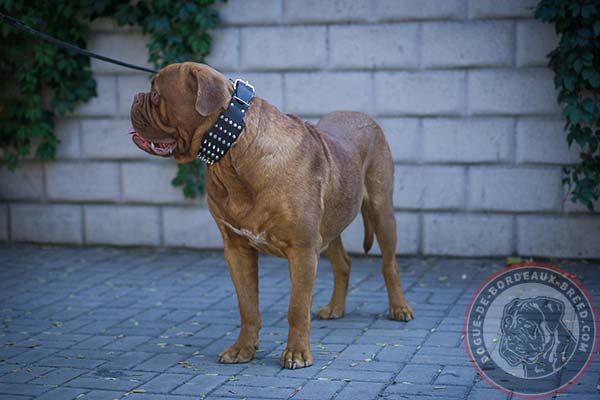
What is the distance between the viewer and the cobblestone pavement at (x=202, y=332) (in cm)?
473

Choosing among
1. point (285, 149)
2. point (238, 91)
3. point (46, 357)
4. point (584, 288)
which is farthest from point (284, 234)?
point (584, 288)

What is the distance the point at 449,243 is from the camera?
8.20 m

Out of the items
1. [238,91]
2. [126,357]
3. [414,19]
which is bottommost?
[126,357]

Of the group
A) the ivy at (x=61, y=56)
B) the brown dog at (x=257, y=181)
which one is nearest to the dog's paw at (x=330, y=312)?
the brown dog at (x=257, y=181)

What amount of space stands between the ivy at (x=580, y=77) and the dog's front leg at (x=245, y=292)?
3487 mm

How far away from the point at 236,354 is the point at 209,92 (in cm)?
162

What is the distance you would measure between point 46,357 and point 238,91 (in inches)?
82.0

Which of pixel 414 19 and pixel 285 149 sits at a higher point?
pixel 414 19

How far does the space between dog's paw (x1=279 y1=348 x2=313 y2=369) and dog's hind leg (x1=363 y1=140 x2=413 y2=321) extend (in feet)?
4.11

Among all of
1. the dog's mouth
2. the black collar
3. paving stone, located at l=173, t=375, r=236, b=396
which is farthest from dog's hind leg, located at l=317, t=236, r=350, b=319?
the dog's mouth

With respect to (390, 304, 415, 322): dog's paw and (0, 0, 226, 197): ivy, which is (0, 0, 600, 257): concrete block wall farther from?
(390, 304, 415, 322): dog's paw

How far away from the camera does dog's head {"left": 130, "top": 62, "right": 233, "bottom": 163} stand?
4742 millimetres

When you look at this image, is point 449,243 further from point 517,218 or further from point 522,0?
point 522,0

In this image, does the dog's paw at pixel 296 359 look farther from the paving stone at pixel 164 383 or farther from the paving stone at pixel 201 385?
the paving stone at pixel 164 383
